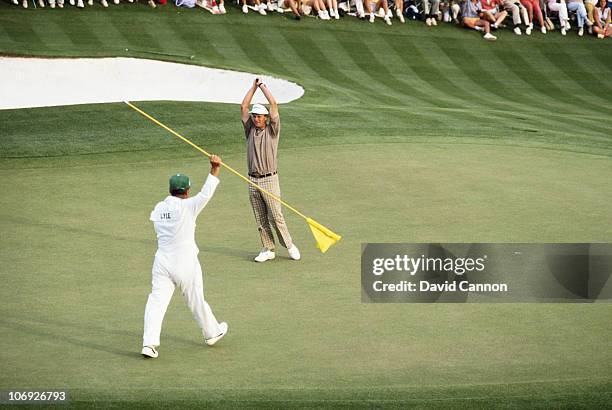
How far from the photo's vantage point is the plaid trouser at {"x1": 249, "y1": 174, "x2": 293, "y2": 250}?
1634 centimetres

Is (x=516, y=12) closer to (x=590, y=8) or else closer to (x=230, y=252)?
(x=590, y=8)

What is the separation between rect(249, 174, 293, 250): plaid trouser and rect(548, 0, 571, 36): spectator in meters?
24.9

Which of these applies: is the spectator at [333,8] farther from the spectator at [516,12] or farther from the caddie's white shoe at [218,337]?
the caddie's white shoe at [218,337]

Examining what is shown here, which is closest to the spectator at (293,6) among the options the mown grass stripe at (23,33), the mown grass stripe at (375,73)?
the mown grass stripe at (375,73)

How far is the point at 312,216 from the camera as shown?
1833 cm

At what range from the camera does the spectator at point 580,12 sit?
126ft

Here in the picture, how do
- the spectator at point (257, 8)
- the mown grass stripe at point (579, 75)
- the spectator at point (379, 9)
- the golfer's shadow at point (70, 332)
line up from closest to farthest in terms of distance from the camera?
1. the golfer's shadow at point (70, 332)
2. the mown grass stripe at point (579, 75)
3. the spectator at point (257, 8)
4. the spectator at point (379, 9)

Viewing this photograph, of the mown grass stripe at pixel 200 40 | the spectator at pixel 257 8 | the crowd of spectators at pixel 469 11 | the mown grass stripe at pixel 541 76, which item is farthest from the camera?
the crowd of spectators at pixel 469 11

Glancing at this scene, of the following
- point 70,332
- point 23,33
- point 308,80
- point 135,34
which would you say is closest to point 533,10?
point 308,80

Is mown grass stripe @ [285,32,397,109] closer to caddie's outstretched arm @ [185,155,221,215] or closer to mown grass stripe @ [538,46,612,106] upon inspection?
mown grass stripe @ [538,46,612,106]

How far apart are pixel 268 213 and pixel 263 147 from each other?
1007 millimetres

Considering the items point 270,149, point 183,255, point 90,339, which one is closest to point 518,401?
point 183,255

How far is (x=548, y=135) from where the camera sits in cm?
2519

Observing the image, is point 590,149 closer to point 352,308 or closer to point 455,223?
point 455,223
